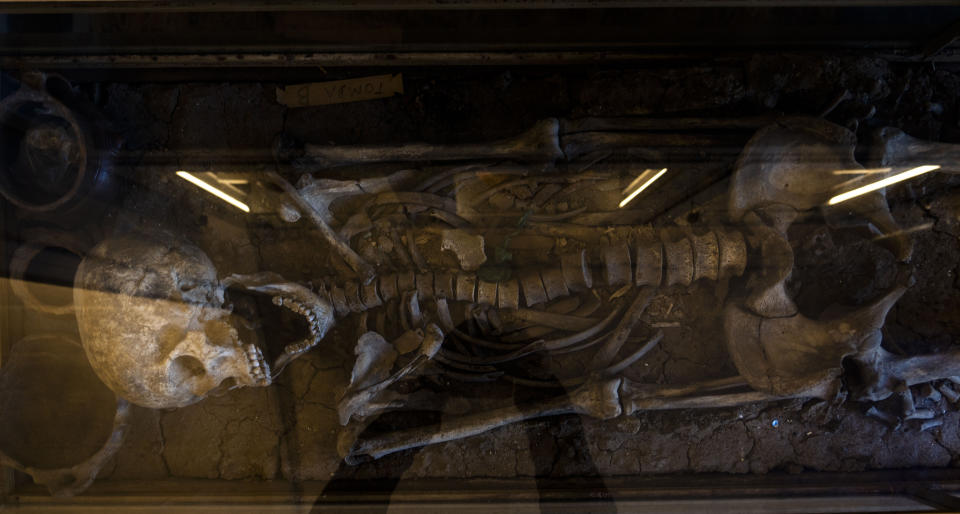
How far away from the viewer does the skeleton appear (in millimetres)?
2061

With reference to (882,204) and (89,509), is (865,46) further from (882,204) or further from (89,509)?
(89,509)

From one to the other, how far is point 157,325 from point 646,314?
6.70 feet

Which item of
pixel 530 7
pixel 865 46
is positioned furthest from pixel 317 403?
pixel 865 46

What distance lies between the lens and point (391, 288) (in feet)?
7.55

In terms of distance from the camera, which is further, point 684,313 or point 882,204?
point 684,313

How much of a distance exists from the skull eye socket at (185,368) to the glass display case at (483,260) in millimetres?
15

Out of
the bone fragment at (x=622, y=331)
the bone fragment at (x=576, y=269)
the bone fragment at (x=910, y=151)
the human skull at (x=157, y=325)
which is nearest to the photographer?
the human skull at (x=157, y=325)

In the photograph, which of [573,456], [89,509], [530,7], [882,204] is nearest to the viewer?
[530,7]

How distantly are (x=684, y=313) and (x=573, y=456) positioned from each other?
33.1 inches

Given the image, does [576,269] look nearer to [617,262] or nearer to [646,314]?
[617,262]

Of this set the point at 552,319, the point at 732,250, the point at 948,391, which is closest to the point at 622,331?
the point at 552,319

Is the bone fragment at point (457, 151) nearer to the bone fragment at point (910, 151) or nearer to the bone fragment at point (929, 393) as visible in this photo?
the bone fragment at point (910, 151)

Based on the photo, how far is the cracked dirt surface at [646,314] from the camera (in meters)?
2.25

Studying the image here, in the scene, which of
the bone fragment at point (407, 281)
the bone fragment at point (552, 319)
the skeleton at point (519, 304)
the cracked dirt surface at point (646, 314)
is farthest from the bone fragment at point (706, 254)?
the bone fragment at point (407, 281)
